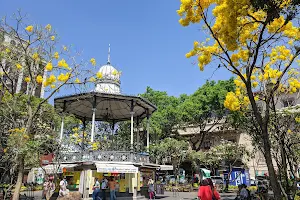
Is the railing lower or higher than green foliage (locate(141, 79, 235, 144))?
lower

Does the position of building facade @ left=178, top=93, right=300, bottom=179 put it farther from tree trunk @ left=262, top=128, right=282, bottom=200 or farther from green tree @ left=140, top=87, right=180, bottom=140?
tree trunk @ left=262, top=128, right=282, bottom=200

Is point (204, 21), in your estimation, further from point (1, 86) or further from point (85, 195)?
point (85, 195)

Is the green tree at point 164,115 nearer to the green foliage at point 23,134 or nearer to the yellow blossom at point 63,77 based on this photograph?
the green foliage at point 23,134

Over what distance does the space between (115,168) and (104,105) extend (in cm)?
656

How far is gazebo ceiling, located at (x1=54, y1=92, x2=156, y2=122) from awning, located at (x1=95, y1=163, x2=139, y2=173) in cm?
397

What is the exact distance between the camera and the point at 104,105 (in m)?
20.5

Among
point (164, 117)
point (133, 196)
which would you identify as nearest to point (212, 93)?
point (164, 117)

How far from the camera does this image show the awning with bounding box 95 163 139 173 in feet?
48.6

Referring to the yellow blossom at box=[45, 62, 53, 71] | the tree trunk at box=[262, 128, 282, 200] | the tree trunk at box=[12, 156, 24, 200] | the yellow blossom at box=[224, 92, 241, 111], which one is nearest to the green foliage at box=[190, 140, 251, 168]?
the yellow blossom at box=[224, 92, 241, 111]

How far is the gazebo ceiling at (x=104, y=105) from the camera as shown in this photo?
17.3m

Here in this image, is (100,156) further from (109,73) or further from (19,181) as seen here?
(109,73)

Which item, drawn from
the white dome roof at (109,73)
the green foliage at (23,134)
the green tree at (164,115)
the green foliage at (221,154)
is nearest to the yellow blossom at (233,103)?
the green foliage at (23,134)

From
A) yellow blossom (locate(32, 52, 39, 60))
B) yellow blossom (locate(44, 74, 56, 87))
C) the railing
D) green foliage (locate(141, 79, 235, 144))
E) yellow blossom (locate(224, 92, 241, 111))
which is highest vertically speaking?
green foliage (locate(141, 79, 235, 144))

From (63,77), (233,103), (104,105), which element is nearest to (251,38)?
(233,103)
